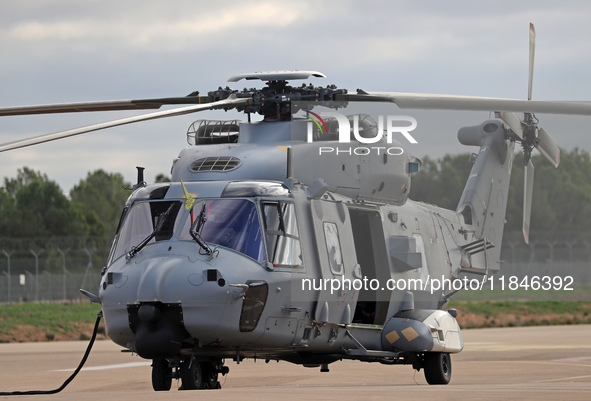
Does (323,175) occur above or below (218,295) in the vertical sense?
above

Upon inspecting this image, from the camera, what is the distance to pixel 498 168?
1928 centimetres

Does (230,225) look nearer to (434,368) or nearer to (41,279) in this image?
(434,368)

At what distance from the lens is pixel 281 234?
1279 centimetres

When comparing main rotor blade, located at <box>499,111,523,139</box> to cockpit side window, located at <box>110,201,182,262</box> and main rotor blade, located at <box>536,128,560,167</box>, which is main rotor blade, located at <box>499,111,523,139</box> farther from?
cockpit side window, located at <box>110,201,182,262</box>

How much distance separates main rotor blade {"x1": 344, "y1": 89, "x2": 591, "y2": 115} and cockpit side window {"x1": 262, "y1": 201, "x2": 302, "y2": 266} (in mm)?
1977

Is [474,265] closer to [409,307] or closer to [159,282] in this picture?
[409,307]

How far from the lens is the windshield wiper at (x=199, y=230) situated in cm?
1209

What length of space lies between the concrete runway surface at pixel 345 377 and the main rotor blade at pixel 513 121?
13.7ft

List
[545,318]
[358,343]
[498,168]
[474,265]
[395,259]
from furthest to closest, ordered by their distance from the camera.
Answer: [545,318] → [498,168] → [474,265] → [395,259] → [358,343]

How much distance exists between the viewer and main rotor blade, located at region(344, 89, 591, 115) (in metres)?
12.3

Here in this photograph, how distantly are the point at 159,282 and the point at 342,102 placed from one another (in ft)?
13.6

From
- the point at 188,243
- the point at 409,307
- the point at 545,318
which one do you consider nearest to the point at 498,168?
the point at 409,307

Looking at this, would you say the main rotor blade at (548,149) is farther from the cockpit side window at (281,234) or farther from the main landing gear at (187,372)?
the main landing gear at (187,372)

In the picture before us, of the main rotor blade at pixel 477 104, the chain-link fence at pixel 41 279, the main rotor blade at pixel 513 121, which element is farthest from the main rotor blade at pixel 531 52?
the chain-link fence at pixel 41 279
